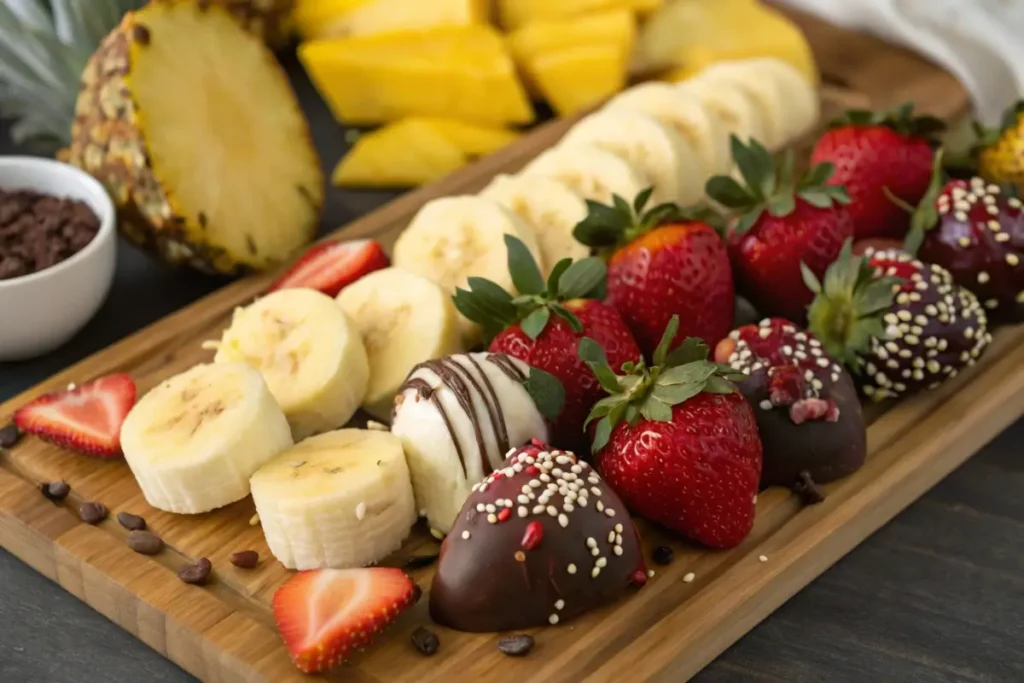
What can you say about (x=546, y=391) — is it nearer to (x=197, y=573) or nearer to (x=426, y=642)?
(x=426, y=642)

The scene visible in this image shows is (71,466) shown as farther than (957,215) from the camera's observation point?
No

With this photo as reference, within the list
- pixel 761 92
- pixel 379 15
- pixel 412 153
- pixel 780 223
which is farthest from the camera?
pixel 379 15

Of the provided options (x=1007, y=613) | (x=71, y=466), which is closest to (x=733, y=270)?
(x=1007, y=613)

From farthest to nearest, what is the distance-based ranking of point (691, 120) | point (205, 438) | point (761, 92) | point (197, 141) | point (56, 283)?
point (761, 92), point (691, 120), point (197, 141), point (56, 283), point (205, 438)

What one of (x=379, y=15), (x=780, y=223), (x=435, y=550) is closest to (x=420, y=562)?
(x=435, y=550)

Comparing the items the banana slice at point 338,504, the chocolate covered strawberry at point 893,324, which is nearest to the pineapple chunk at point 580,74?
the chocolate covered strawberry at point 893,324

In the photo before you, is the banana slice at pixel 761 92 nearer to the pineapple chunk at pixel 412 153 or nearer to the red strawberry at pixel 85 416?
the pineapple chunk at pixel 412 153

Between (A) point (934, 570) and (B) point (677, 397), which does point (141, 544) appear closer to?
(B) point (677, 397)
